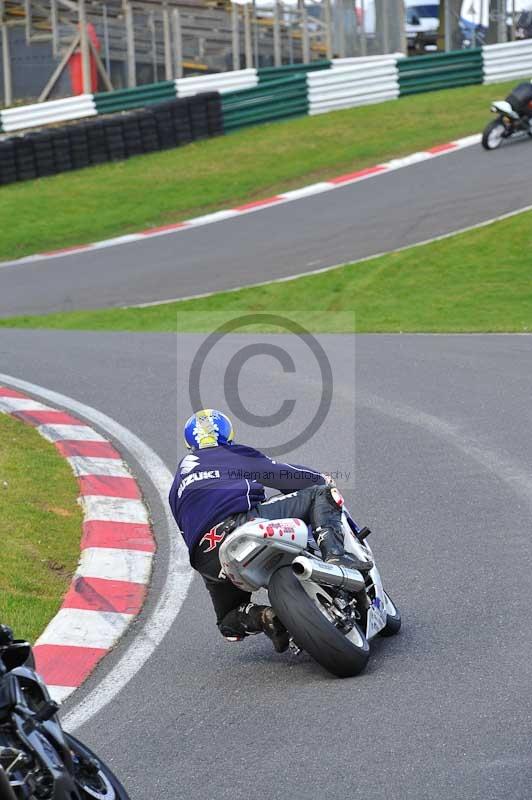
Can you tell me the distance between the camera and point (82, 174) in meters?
27.7

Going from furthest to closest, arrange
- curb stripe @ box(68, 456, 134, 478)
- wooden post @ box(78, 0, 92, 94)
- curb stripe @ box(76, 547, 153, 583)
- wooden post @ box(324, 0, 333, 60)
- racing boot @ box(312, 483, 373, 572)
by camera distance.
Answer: wooden post @ box(324, 0, 333, 60)
wooden post @ box(78, 0, 92, 94)
curb stripe @ box(68, 456, 134, 478)
curb stripe @ box(76, 547, 153, 583)
racing boot @ box(312, 483, 373, 572)

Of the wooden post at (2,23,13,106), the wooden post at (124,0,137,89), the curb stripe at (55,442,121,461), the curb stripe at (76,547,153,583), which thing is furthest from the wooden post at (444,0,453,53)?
the curb stripe at (76,547,153,583)

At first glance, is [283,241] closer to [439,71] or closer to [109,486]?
[439,71]

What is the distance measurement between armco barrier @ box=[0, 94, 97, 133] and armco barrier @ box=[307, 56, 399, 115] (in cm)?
549

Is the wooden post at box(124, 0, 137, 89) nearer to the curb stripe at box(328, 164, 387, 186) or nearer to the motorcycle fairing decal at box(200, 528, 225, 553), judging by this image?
the curb stripe at box(328, 164, 387, 186)

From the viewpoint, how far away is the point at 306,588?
583 centimetres

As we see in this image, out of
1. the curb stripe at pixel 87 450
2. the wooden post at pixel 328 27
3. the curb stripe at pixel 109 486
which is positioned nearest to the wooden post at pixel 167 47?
the wooden post at pixel 328 27

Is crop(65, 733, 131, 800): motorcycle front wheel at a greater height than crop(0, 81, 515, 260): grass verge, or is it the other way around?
crop(0, 81, 515, 260): grass verge

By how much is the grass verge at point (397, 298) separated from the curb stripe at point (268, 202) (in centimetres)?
439

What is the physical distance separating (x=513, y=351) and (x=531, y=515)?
5.52 metres

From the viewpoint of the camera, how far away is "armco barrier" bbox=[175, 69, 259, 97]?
98.2 ft

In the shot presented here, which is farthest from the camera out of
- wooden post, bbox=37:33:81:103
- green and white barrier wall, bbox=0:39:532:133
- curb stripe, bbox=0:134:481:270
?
wooden post, bbox=37:33:81:103

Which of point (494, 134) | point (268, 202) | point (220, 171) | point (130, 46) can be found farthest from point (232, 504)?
point (130, 46)

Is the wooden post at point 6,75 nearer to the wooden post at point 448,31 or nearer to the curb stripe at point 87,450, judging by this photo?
the wooden post at point 448,31
